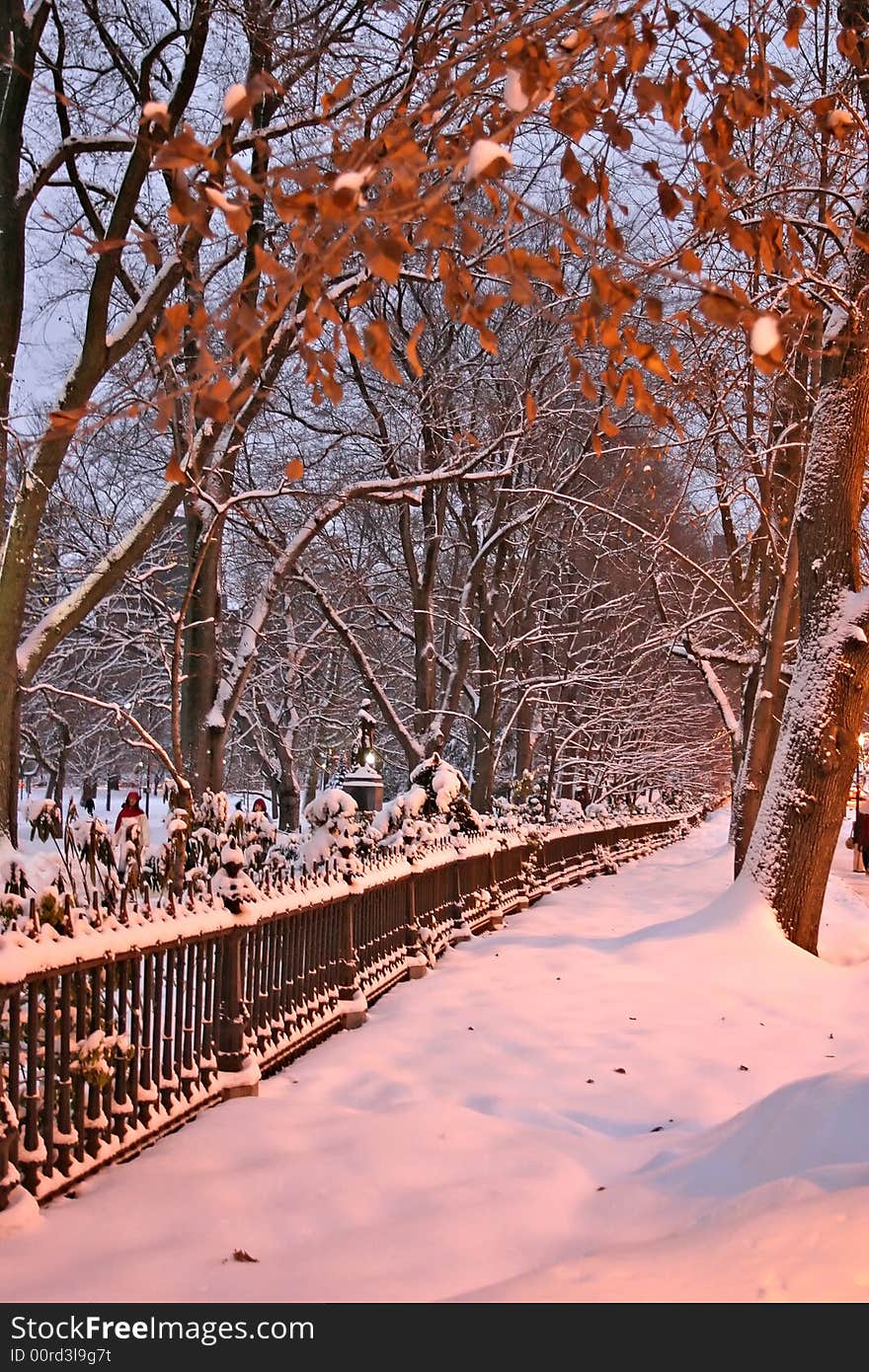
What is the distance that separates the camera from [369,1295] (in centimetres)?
365

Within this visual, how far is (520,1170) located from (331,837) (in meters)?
4.04

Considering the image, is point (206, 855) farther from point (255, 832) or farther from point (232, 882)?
point (232, 882)

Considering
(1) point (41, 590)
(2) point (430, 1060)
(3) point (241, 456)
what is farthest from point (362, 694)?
(2) point (430, 1060)

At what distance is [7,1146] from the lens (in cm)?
413

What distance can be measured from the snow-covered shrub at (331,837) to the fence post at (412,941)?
128 cm

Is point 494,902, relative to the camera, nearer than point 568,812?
Yes

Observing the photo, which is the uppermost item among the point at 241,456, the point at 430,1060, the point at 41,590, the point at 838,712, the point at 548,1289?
the point at 241,456

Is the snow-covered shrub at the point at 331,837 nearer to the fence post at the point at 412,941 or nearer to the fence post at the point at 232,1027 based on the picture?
the fence post at the point at 412,941

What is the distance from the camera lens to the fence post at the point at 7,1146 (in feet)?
13.4

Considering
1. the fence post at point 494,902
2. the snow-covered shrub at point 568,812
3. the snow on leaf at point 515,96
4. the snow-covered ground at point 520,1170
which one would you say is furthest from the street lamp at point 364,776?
the snow on leaf at point 515,96

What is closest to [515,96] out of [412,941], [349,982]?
[349,982]

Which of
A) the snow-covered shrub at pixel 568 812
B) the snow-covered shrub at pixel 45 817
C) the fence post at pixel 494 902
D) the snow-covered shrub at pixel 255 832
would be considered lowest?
the fence post at pixel 494 902
